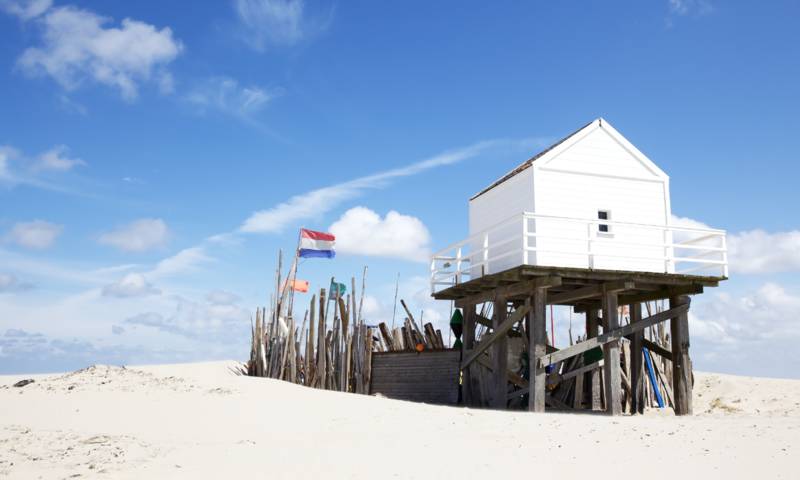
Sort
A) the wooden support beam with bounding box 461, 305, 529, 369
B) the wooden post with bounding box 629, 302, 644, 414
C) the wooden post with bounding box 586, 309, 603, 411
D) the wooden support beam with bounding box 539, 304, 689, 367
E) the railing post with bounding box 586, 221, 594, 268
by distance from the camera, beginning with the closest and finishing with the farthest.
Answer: the wooden support beam with bounding box 539, 304, 689, 367 → the railing post with bounding box 586, 221, 594, 268 → the wooden support beam with bounding box 461, 305, 529, 369 → the wooden post with bounding box 629, 302, 644, 414 → the wooden post with bounding box 586, 309, 603, 411

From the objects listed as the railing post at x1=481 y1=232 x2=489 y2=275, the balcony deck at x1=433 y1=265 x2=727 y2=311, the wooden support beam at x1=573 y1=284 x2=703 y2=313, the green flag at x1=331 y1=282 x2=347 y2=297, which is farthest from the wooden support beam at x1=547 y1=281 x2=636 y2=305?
the green flag at x1=331 y1=282 x2=347 y2=297

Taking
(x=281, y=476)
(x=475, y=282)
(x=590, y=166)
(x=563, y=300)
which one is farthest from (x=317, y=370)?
(x=281, y=476)

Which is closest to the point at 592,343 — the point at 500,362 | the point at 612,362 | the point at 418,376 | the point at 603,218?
the point at 612,362

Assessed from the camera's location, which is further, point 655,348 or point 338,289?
point 338,289

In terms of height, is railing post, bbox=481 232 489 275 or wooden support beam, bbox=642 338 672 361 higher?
railing post, bbox=481 232 489 275

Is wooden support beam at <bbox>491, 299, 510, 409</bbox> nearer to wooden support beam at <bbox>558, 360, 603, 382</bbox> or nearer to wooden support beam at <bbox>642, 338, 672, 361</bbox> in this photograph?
wooden support beam at <bbox>558, 360, 603, 382</bbox>

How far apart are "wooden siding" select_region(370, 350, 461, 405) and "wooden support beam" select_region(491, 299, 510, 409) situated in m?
2.37

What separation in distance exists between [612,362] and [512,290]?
3.16m

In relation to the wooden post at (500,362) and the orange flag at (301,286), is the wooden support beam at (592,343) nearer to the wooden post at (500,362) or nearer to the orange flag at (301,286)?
the wooden post at (500,362)

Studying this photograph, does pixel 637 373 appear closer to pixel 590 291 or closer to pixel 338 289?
pixel 590 291

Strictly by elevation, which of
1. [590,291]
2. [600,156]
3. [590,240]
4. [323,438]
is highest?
[600,156]

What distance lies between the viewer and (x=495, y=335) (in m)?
20.2

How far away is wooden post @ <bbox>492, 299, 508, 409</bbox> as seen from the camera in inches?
792

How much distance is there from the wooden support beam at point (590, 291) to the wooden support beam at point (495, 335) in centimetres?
183
